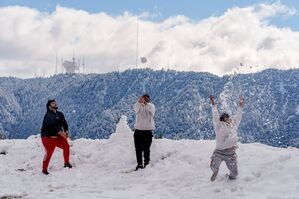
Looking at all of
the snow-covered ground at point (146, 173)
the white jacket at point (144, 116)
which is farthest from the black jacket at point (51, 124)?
the white jacket at point (144, 116)

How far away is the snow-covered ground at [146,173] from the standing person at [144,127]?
1.93ft

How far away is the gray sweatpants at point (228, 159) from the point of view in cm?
1226

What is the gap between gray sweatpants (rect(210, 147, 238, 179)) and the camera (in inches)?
483

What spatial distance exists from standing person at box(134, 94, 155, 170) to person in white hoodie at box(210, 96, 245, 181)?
14.3ft

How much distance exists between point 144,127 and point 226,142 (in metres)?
4.86

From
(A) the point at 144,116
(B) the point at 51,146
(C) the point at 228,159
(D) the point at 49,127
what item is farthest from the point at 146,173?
(C) the point at 228,159

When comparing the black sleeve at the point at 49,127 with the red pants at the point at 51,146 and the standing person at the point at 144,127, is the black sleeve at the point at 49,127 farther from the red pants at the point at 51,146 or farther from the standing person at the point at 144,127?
the standing person at the point at 144,127

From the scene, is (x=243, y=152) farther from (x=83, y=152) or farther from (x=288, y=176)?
(x=83, y=152)

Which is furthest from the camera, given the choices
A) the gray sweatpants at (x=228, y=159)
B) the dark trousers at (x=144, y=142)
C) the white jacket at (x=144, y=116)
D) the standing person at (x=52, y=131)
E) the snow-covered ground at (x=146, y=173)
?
the standing person at (x=52, y=131)

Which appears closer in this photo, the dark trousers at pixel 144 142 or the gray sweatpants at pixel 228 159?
the gray sweatpants at pixel 228 159

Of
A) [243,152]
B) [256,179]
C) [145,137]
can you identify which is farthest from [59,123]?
[256,179]

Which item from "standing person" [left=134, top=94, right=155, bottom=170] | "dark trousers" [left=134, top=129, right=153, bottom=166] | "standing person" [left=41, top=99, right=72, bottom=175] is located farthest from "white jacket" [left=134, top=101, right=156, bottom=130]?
"standing person" [left=41, top=99, right=72, bottom=175]

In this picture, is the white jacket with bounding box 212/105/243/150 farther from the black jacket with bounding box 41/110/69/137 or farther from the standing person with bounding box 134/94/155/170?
the black jacket with bounding box 41/110/69/137

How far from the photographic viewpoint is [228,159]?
12.3 m
